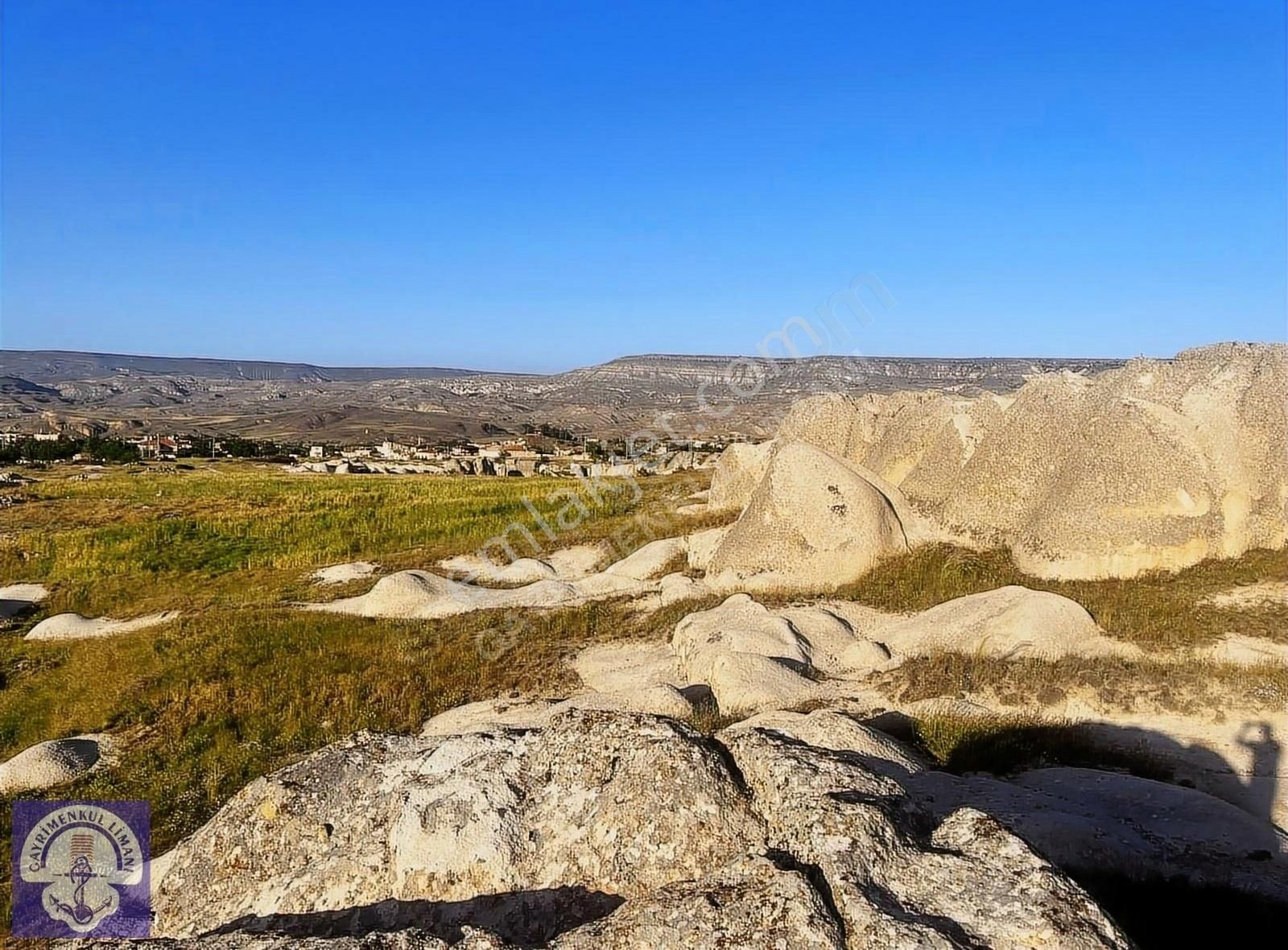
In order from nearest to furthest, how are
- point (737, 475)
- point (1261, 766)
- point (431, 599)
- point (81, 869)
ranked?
point (81, 869) → point (1261, 766) → point (431, 599) → point (737, 475)

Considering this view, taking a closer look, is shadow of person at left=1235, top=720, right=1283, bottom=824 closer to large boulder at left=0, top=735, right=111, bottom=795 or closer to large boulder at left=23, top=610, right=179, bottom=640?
large boulder at left=0, top=735, right=111, bottom=795

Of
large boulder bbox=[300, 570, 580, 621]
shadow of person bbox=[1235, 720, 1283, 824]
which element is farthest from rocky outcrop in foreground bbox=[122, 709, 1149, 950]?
large boulder bbox=[300, 570, 580, 621]

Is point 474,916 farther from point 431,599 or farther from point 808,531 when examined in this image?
point 431,599

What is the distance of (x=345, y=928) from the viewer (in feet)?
14.1

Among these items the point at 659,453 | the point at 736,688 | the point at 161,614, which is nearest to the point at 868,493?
the point at 736,688

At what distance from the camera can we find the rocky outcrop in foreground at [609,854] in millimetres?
3131

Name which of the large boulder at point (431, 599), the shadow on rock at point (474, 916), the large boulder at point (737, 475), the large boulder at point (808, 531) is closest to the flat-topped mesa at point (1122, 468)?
the large boulder at point (808, 531)

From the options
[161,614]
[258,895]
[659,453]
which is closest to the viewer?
[258,895]

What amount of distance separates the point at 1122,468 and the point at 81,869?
15.0 m

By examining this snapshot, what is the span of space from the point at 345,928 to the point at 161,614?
57.2 ft

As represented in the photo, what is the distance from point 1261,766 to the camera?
7.93 m

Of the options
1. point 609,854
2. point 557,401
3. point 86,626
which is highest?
point 557,401

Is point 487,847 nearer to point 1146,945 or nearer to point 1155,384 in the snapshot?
point 1146,945

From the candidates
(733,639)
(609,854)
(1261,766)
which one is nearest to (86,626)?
(733,639)
